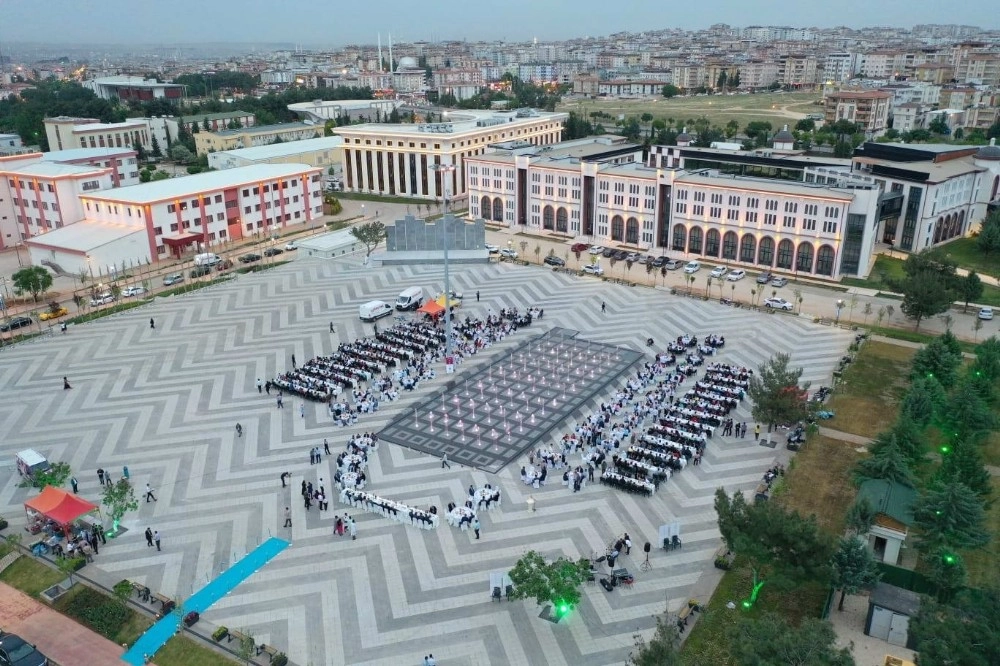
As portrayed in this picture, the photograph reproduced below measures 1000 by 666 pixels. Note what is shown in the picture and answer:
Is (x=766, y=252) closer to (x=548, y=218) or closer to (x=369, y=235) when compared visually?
(x=548, y=218)

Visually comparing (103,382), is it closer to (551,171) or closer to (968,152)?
(551,171)

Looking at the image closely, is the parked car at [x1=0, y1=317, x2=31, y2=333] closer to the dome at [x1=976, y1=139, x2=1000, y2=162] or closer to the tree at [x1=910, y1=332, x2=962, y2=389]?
the tree at [x1=910, y1=332, x2=962, y2=389]

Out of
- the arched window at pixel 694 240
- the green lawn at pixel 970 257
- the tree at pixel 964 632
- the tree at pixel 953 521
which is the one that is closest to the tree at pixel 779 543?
the tree at pixel 964 632

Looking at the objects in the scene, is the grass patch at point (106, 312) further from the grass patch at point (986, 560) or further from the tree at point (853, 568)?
the grass patch at point (986, 560)

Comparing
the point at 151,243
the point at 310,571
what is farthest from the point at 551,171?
the point at 310,571

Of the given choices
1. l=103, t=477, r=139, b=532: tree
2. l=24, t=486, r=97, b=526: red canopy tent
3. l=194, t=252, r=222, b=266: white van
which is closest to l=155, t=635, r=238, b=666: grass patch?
l=103, t=477, r=139, b=532: tree

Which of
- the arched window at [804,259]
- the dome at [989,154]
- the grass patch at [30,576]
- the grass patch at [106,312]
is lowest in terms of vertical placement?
the grass patch at [30,576]

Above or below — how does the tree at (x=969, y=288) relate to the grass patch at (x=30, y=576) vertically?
above
